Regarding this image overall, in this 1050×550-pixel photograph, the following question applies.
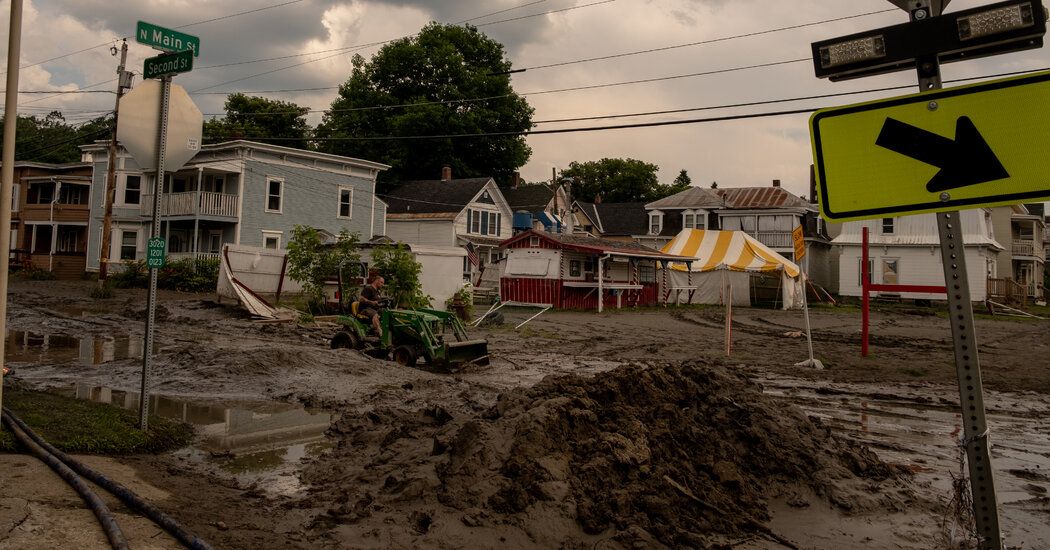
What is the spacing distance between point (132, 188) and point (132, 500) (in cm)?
4047

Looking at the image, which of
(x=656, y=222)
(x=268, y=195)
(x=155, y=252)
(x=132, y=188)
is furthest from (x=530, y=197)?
(x=155, y=252)

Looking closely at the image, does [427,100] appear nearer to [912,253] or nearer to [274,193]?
[274,193]

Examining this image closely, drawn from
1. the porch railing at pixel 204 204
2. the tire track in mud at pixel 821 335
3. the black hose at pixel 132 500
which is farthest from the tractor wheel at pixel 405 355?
the porch railing at pixel 204 204

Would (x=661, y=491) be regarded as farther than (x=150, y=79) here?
No

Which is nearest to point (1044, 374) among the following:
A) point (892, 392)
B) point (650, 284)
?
point (892, 392)

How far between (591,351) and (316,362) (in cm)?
780

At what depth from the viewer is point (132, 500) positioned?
16.1ft

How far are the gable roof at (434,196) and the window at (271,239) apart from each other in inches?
487

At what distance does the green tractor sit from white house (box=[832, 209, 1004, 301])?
3443 centimetres

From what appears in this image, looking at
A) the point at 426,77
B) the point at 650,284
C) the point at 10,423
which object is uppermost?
the point at 426,77

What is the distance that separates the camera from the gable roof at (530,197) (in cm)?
5694

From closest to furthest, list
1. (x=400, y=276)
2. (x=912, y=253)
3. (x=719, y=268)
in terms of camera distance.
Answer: (x=400, y=276) → (x=719, y=268) → (x=912, y=253)

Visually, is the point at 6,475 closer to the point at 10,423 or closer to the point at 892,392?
the point at 10,423

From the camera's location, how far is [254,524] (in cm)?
514
